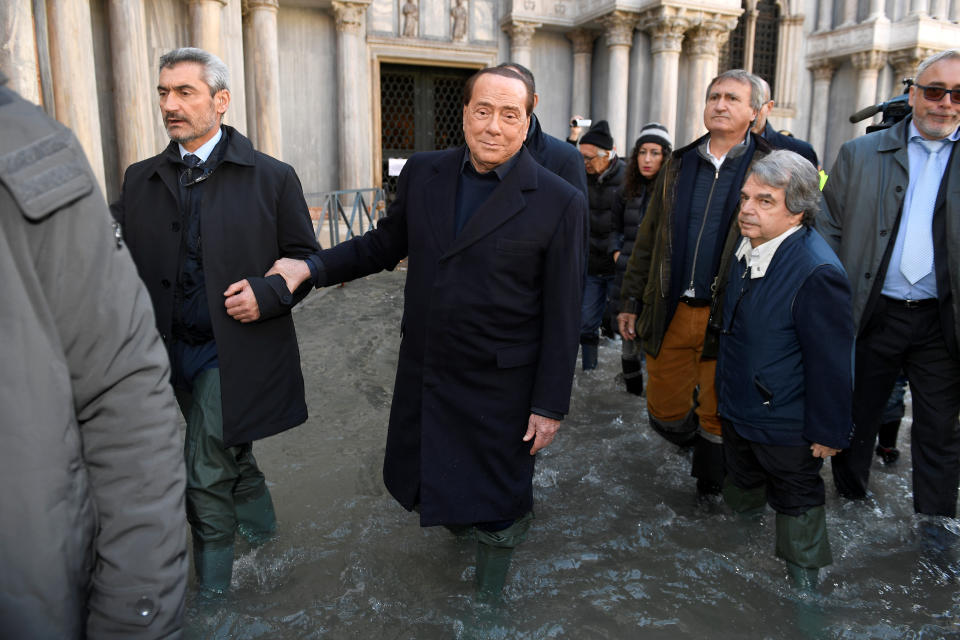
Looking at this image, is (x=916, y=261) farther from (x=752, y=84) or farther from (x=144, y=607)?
(x=144, y=607)

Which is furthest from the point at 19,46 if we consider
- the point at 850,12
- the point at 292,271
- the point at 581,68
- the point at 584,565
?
the point at 850,12

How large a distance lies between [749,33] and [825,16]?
193 centimetres

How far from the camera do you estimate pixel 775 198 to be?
9.41 feet

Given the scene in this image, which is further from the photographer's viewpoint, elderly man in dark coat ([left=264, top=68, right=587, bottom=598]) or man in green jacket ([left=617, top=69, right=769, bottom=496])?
man in green jacket ([left=617, top=69, right=769, bottom=496])

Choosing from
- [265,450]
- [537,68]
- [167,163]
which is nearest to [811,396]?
[167,163]

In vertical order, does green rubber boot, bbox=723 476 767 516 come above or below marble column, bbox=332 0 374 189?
below

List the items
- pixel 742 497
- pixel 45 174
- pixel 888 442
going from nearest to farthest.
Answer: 1. pixel 45 174
2. pixel 742 497
3. pixel 888 442

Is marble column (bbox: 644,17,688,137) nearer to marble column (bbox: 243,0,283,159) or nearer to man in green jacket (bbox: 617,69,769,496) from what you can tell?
marble column (bbox: 243,0,283,159)

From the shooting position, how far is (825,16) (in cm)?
1667

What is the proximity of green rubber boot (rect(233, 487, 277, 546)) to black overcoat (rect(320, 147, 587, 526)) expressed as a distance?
782mm

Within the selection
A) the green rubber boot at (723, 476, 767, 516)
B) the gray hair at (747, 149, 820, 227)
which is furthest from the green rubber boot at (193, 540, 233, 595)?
the gray hair at (747, 149, 820, 227)

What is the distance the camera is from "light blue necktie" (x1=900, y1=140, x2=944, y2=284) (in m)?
3.21

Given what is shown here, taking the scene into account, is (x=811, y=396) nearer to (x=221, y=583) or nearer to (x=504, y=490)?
(x=504, y=490)

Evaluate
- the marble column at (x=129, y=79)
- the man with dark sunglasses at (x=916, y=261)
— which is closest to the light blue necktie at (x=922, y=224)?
the man with dark sunglasses at (x=916, y=261)
